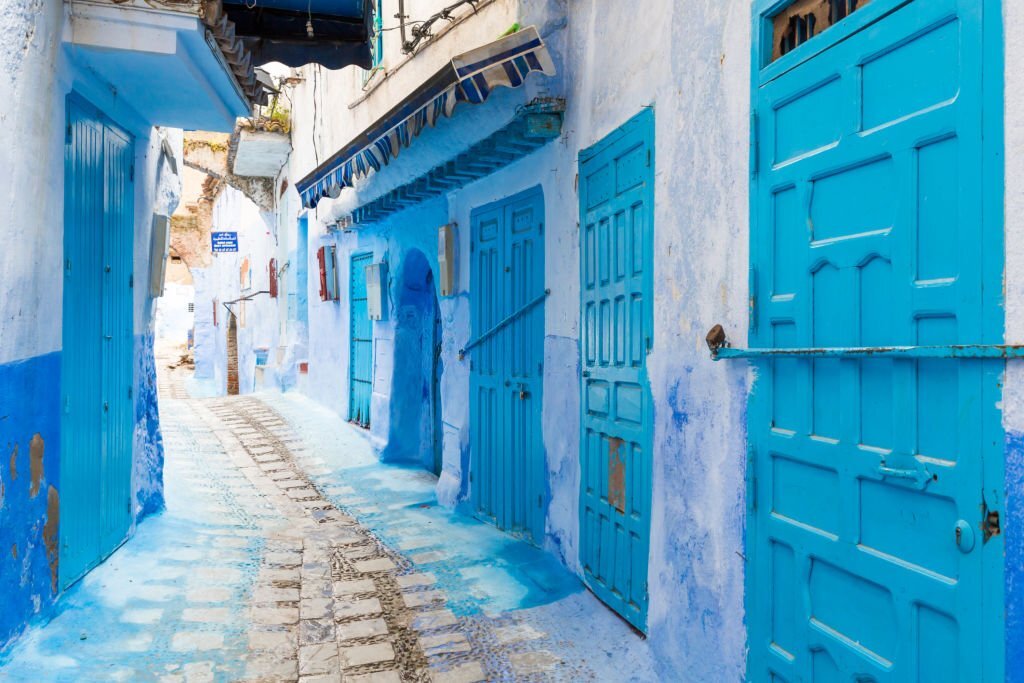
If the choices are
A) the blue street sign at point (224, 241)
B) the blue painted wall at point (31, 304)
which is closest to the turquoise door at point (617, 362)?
the blue painted wall at point (31, 304)

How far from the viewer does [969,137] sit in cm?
207

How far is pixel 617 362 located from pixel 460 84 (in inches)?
74.0

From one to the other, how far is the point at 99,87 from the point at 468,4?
303cm

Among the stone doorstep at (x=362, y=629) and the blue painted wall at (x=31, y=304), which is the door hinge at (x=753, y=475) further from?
the blue painted wall at (x=31, y=304)

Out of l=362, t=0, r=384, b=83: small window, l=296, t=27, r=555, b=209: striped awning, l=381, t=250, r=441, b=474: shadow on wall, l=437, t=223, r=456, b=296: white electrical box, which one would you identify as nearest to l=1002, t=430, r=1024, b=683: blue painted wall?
l=296, t=27, r=555, b=209: striped awning

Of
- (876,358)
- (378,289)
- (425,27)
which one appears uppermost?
(425,27)

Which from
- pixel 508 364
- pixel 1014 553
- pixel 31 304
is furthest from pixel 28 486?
pixel 1014 553

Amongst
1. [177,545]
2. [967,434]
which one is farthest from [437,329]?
[967,434]

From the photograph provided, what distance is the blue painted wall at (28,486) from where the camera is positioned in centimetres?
373

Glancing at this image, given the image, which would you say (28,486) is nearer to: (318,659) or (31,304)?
(31,304)

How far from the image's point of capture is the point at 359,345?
10797mm

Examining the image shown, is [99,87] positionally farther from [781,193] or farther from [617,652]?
[617,652]

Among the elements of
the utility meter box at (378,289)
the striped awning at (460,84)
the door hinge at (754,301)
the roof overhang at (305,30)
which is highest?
the roof overhang at (305,30)

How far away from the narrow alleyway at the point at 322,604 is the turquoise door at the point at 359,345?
2667 mm
